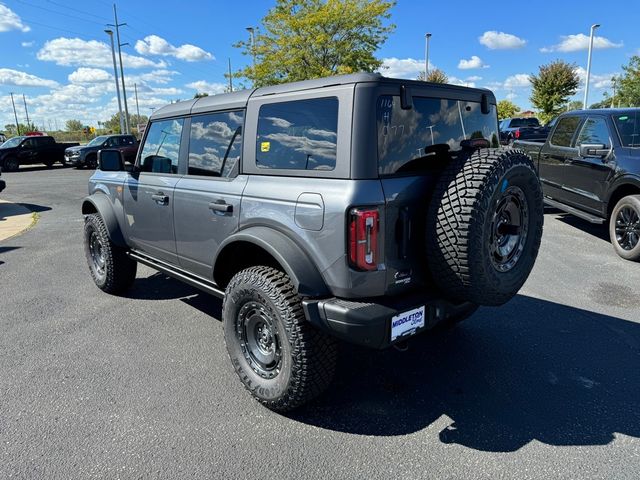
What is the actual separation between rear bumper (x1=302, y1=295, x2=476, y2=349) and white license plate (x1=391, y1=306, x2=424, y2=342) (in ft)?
0.06

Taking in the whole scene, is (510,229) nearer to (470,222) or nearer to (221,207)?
(470,222)

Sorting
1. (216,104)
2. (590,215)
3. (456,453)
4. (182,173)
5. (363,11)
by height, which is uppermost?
(363,11)

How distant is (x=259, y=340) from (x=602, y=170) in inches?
227

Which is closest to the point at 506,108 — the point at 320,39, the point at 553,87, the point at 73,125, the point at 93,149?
the point at 553,87

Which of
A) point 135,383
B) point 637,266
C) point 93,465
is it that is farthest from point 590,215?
point 93,465

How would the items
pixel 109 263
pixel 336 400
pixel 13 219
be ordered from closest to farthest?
1. pixel 336 400
2. pixel 109 263
3. pixel 13 219

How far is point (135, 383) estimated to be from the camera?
319 centimetres

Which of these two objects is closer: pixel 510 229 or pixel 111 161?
pixel 510 229

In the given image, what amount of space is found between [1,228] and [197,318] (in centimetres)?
700

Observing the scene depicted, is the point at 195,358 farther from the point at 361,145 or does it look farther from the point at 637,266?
the point at 637,266

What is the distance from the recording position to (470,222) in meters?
2.39

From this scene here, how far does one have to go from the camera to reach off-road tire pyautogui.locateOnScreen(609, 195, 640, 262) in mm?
5809

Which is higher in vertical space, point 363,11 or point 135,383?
point 363,11

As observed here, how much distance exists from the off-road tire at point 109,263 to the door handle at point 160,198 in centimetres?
105
